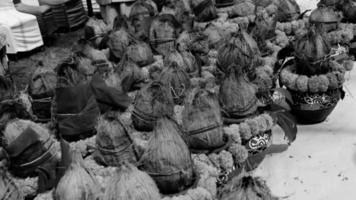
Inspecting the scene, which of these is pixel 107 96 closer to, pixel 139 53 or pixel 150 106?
pixel 150 106

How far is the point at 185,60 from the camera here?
10.8ft

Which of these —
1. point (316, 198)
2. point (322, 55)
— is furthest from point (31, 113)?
point (322, 55)

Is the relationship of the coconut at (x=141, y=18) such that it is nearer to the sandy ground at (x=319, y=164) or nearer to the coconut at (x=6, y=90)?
the coconut at (x=6, y=90)

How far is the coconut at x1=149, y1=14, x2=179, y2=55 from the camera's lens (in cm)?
373

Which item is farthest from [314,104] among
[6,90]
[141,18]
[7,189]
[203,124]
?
[7,189]

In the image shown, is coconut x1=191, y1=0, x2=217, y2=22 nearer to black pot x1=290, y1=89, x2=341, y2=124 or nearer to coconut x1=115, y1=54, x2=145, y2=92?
black pot x1=290, y1=89, x2=341, y2=124

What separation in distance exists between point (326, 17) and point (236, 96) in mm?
1878

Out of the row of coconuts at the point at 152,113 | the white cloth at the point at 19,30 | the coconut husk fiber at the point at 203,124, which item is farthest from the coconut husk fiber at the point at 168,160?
the white cloth at the point at 19,30

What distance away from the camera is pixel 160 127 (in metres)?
2.24

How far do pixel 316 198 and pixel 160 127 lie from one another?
1.34m

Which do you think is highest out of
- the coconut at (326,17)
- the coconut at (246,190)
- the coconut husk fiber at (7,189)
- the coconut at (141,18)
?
the coconut at (246,190)

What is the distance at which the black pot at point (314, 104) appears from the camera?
361 centimetres

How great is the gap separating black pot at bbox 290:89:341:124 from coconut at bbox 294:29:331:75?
0.19 m

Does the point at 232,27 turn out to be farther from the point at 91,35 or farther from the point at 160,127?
the point at 160,127
